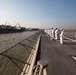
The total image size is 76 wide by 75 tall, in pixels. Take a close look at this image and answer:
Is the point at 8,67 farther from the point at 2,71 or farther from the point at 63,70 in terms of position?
the point at 63,70

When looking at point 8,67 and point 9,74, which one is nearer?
point 9,74

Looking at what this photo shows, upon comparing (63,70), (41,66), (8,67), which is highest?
(41,66)

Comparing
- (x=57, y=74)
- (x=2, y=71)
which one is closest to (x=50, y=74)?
(x=57, y=74)

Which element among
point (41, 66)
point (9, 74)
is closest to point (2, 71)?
point (9, 74)

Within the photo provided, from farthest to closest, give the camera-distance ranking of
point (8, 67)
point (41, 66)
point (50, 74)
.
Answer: point (8, 67), point (50, 74), point (41, 66)

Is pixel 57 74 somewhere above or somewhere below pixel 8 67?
above

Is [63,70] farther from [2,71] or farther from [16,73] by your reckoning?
[2,71]

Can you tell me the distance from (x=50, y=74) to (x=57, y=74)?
332mm

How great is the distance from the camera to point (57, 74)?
21.3ft

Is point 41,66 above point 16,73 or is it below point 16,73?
above

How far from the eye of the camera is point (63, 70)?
7.10 meters

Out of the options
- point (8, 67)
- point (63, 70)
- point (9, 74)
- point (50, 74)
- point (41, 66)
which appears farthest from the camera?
point (8, 67)

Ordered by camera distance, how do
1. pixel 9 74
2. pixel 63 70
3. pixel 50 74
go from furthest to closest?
pixel 9 74 < pixel 63 70 < pixel 50 74

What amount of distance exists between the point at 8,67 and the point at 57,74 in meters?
5.39
